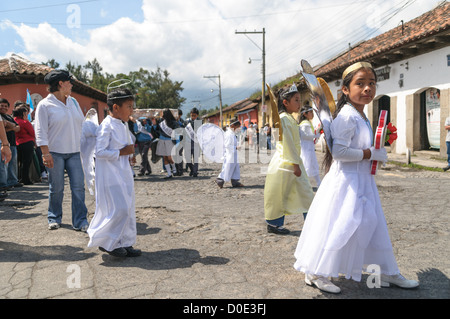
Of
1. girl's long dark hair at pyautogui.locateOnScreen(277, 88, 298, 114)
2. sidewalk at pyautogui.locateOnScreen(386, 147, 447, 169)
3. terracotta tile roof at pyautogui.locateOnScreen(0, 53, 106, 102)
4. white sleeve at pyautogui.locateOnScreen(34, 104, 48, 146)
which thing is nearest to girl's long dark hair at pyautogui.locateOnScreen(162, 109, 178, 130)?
white sleeve at pyautogui.locateOnScreen(34, 104, 48, 146)

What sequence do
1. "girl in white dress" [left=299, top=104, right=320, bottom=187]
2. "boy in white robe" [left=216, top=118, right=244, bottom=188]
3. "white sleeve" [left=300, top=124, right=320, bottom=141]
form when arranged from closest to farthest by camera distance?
"white sleeve" [left=300, top=124, right=320, bottom=141], "girl in white dress" [left=299, top=104, right=320, bottom=187], "boy in white robe" [left=216, top=118, right=244, bottom=188]

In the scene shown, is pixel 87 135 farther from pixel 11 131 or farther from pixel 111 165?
pixel 11 131

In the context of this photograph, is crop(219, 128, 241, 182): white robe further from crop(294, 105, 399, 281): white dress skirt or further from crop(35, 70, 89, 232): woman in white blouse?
crop(294, 105, 399, 281): white dress skirt

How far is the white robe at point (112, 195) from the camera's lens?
3.39 m

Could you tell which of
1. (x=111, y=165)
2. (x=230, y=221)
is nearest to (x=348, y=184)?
(x=111, y=165)

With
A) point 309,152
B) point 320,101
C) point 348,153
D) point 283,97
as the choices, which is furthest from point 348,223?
point 309,152

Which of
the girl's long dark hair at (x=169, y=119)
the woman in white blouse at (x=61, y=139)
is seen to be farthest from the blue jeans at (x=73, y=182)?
the girl's long dark hair at (x=169, y=119)

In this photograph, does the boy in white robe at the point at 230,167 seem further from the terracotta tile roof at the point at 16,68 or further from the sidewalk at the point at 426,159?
the terracotta tile roof at the point at 16,68

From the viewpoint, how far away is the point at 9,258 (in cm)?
353

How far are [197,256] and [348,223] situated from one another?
5.11 feet

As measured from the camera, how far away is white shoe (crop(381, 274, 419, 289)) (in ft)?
8.71

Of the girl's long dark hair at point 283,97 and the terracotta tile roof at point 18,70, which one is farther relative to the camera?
the terracotta tile roof at point 18,70

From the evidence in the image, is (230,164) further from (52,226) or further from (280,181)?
(52,226)
